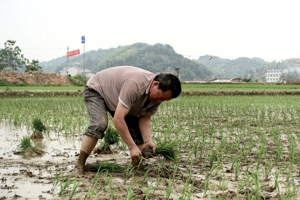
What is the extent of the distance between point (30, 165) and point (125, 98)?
114 cm

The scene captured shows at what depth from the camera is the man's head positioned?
223cm

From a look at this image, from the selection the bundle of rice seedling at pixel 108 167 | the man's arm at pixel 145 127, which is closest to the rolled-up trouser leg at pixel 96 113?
the bundle of rice seedling at pixel 108 167

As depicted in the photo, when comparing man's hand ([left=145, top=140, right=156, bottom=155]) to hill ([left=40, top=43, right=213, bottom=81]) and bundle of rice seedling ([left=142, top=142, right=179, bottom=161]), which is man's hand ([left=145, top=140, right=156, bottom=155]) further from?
hill ([left=40, top=43, right=213, bottom=81])

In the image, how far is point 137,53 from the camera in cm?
8881

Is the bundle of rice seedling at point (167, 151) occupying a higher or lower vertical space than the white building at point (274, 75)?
lower

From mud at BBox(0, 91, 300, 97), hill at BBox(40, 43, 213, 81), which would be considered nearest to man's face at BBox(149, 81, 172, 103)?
mud at BBox(0, 91, 300, 97)

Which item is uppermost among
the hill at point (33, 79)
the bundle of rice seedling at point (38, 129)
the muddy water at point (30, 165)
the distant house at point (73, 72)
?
the distant house at point (73, 72)

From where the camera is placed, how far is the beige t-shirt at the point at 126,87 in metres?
2.25

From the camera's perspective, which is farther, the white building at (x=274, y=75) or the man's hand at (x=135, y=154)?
the white building at (x=274, y=75)

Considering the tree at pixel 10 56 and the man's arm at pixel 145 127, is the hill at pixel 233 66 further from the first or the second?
the man's arm at pixel 145 127

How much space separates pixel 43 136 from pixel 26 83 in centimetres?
2053

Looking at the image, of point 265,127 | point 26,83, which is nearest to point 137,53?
point 26,83

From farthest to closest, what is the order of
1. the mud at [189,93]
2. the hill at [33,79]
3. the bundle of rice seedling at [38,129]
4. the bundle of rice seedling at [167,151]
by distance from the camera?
1. the hill at [33,79]
2. the mud at [189,93]
3. the bundle of rice seedling at [38,129]
4. the bundle of rice seedling at [167,151]

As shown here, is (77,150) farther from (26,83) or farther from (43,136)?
(26,83)
